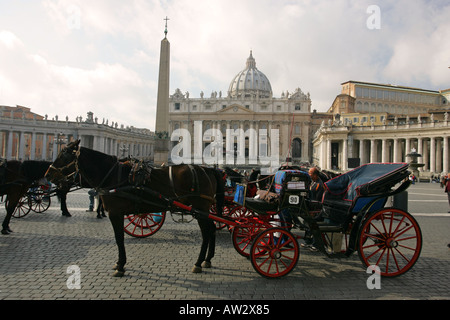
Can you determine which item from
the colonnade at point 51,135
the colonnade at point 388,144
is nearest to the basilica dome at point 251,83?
the colonnade at point 51,135

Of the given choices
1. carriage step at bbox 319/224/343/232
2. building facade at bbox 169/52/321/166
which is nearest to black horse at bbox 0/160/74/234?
carriage step at bbox 319/224/343/232

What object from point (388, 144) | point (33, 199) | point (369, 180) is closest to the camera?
point (369, 180)

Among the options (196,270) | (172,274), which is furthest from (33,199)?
(196,270)

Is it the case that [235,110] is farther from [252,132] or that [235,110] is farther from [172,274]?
[172,274]

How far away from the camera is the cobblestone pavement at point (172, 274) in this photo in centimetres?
431

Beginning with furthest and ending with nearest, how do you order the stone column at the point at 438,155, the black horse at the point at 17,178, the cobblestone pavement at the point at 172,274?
the stone column at the point at 438,155
the black horse at the point at 17,178
the cobblestone pavement at the point at 172,274

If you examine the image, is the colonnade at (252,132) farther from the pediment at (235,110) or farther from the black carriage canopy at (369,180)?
the black carriage canopy at (369,180)

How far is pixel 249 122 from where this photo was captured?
→ 3226 inches

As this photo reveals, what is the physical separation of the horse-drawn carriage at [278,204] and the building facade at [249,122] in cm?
7199

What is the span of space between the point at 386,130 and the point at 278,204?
45.2m

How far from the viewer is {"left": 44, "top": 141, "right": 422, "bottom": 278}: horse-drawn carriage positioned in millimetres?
5004

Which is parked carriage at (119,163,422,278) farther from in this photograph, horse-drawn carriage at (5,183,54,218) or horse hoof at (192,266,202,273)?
horse-drawn carriage at (5,183,54,218)

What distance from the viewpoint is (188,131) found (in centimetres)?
8288

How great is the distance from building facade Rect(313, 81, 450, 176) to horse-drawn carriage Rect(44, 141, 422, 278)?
22113mm
